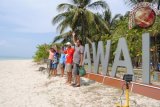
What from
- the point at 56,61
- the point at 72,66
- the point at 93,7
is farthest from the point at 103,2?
the point at 72,66

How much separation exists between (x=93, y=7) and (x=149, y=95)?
2063 centimetres

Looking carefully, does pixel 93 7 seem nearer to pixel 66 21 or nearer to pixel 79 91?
pixel 66 21

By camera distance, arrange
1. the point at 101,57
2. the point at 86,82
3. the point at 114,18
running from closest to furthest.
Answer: the point at 86,82
the point at 101,57
the point at 114,18

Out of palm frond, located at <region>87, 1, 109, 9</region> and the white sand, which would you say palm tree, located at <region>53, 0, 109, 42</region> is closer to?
palm frond, located at <region>87, 1, 109, 9</region>

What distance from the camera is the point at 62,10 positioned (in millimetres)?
27297

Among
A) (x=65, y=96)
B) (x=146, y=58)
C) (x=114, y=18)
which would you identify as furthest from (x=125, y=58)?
(x=114, y=18)

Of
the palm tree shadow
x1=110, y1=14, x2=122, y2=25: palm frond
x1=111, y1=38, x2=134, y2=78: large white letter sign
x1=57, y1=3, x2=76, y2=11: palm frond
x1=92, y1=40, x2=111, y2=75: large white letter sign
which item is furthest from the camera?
x1=110, y1=14, x2=122, y2=25: palm frond

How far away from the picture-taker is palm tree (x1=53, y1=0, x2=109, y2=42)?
2717 centimetres

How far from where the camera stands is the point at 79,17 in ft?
91.2

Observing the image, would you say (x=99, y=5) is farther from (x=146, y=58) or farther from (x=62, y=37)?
(x=146, y=58)

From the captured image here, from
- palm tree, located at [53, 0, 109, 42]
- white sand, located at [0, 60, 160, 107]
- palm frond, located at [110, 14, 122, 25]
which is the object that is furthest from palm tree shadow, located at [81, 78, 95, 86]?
palm frond, located at [110, 14, 122, 25]

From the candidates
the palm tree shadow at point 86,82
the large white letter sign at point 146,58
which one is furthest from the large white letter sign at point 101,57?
the large white letter sign at point 146,58

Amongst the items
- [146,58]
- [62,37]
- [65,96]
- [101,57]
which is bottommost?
[65,96]

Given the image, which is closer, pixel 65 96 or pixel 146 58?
pixel 146 58
